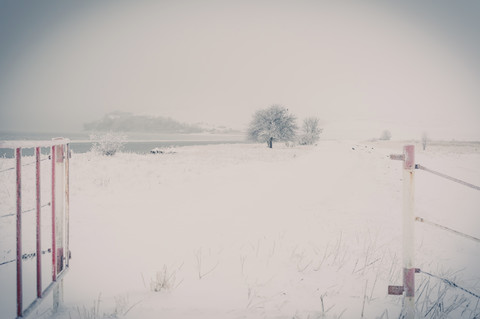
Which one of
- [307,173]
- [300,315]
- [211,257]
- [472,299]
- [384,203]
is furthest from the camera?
[307,173]

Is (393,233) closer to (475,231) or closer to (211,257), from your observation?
(475,231)

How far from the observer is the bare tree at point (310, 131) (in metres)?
73.6

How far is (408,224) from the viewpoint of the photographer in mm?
4266

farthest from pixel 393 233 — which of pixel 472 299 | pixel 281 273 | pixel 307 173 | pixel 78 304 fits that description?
pixel 307 173

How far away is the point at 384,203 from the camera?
12.3 meters

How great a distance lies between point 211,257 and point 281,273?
1.50 metres

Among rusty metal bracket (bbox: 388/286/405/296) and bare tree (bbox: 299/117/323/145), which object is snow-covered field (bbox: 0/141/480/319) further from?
bare tree (bbox: 299/117/323/145)

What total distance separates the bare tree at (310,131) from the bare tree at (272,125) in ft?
39.9

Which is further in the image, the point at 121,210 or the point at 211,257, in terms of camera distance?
the point at 121,210

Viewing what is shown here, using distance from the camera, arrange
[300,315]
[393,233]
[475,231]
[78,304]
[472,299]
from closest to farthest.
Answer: [300,315], [78,304], [472,299], [393,233], [475,231]

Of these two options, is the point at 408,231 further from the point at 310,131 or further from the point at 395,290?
the point at 310,131

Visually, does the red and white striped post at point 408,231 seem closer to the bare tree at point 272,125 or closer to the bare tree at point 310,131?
the bare tree at point 272,125

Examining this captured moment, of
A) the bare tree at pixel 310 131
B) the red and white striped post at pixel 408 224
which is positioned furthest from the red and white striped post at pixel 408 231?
the bare tree at pixel 310 131

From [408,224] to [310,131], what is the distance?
237ft
